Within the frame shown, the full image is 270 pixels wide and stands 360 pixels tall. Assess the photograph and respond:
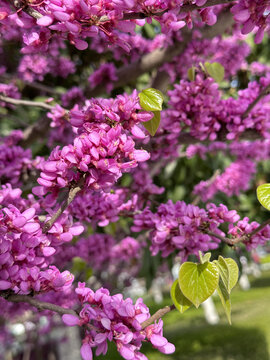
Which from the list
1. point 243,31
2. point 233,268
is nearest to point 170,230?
point 233,268

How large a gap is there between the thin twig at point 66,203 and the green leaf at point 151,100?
365 millimetres

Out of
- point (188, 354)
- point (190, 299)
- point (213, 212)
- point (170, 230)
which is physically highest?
point (190, 299)

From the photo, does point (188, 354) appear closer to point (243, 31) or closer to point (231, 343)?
point (231, 343)

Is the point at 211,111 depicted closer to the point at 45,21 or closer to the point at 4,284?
the point at 45,21

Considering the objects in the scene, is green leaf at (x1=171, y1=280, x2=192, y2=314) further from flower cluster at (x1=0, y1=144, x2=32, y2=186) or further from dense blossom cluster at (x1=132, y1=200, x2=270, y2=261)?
flower cluster at (x1=0, y1=144, x2=32, y2=186)

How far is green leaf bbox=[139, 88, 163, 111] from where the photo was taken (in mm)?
1426

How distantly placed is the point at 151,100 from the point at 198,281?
0.70 metres

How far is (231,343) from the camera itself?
10.6 metres

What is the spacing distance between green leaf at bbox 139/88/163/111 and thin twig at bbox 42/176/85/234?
1.20 ft

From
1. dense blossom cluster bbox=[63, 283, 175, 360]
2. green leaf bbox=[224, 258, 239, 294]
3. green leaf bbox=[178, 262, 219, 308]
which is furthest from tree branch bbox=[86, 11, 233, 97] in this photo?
dense blossom cluster bbox=[63, 283, 175, 360]

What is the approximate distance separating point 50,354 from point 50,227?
10009 mm

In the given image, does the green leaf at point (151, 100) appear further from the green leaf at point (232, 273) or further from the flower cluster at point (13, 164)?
the flower cluster at point (13, 164)

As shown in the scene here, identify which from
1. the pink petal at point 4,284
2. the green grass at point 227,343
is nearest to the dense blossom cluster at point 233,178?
the pink petal at point 4,284

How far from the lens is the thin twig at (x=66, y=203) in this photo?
1351 millimetres
